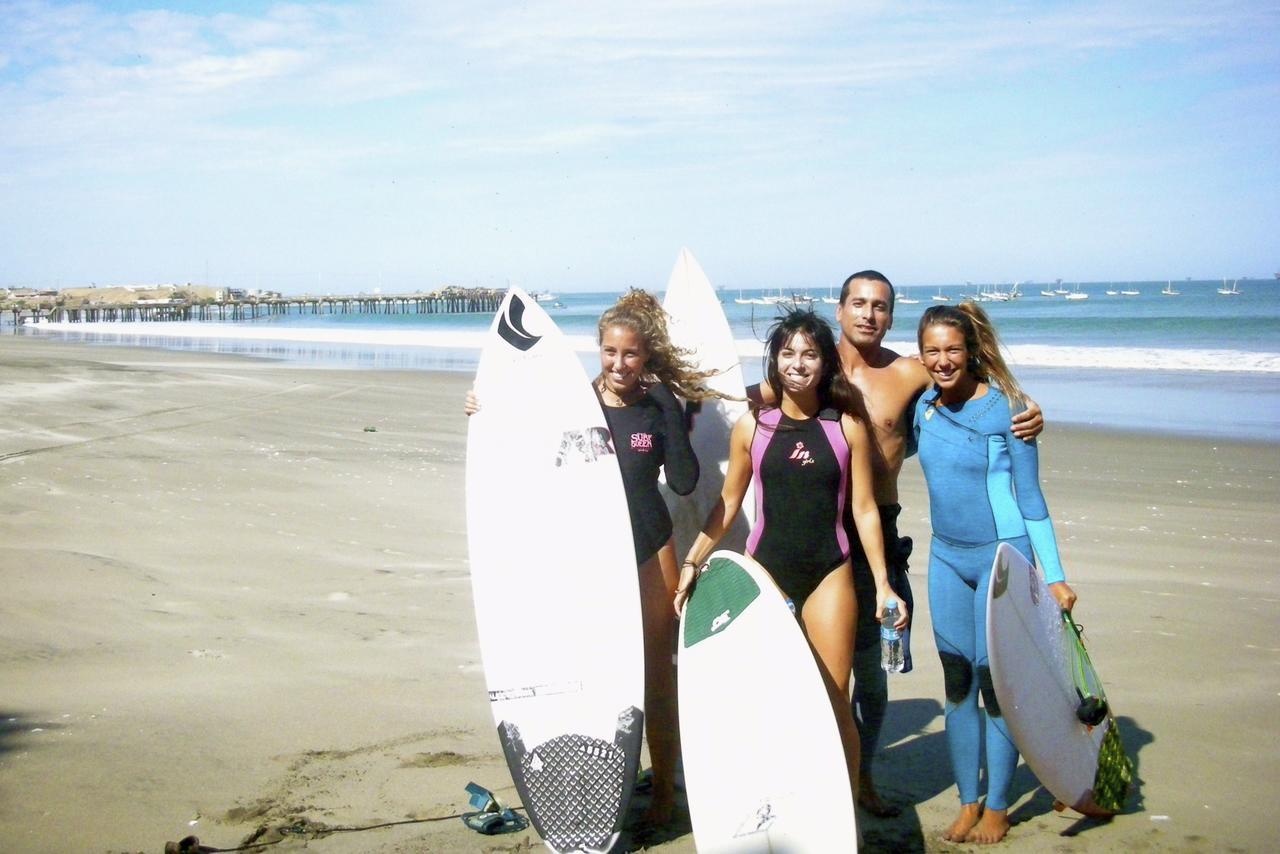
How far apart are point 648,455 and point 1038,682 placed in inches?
52.6

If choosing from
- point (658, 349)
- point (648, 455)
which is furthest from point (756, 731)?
point (658, 349)


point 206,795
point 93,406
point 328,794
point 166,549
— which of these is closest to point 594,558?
point 328,794

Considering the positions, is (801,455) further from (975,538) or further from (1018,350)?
(1018,350)

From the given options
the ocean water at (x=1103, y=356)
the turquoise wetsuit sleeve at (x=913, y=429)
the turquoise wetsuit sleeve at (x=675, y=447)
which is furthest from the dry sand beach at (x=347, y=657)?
the ocean water at (x=1103, y=356)

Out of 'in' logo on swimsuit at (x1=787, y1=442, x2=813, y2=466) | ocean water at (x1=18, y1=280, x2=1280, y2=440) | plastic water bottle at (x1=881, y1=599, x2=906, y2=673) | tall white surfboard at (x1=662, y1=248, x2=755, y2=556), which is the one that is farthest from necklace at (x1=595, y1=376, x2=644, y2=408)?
plastic water bottle at (x1=881, y1=599, x2=906, y2=673)

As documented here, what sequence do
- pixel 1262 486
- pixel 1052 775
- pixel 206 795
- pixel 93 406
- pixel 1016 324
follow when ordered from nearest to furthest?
pixel 1052 775 < pixel 206 795 < pixel 1262 486 < pixel 93 406 < pixel 1016 324

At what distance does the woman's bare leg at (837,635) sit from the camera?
3086 mm

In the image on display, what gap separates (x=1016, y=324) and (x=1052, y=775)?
128ft

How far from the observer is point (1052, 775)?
3.14 m

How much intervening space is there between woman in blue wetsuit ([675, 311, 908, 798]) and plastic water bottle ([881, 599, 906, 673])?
24 mm

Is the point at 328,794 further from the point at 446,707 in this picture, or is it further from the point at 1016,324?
the point at 1016,324

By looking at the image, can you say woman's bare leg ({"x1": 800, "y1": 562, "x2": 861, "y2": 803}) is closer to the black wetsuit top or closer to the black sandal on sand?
the black wetsuit top

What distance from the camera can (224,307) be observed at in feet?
218

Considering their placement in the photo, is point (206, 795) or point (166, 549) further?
point (166, 549)
